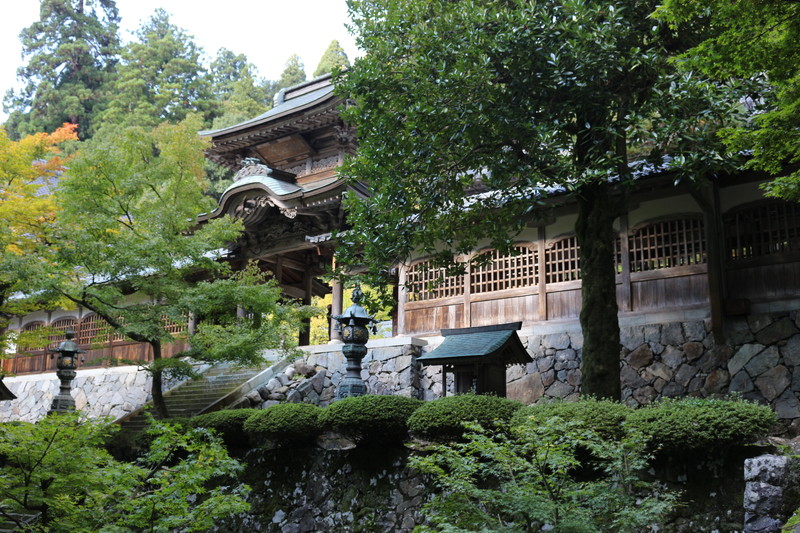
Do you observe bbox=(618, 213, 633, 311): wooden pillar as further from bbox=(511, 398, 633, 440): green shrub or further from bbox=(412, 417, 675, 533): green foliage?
bbox=(412, 417, 675, 533): green foliage

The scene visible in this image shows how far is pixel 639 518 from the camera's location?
743cm

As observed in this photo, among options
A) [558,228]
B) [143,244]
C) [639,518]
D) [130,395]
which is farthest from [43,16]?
[639,518]

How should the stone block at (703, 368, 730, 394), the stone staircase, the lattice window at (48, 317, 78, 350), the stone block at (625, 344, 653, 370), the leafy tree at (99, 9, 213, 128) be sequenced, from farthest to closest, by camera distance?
the leafy tree at (99, 9, 213, 128), the lattice window at (48, 317, 78, 350), the stone staircase, the stone block at (625, 344, 653, 370), the stone block at (703, 368, 730, 394)

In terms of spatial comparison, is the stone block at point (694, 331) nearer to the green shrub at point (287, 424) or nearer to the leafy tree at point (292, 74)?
the green shrub at point (287, 424)

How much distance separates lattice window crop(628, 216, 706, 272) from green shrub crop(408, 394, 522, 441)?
5221mm

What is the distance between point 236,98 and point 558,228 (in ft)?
104

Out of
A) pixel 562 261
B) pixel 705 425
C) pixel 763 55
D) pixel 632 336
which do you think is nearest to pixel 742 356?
pixel 632 336

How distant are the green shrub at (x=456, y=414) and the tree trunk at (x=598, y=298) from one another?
1.29 meters

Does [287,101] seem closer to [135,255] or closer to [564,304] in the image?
[135,255]

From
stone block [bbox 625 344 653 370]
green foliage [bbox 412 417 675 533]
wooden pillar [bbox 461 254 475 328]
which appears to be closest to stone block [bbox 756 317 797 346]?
stone block [bbox 625 344 653 370]

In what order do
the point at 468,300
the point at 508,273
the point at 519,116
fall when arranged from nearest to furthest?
the point at 519,116
the point at 508,273
the point at 468,300

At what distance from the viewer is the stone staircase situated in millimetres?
17484

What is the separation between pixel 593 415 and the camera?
9.70 meters

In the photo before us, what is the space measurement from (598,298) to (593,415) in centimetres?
232
